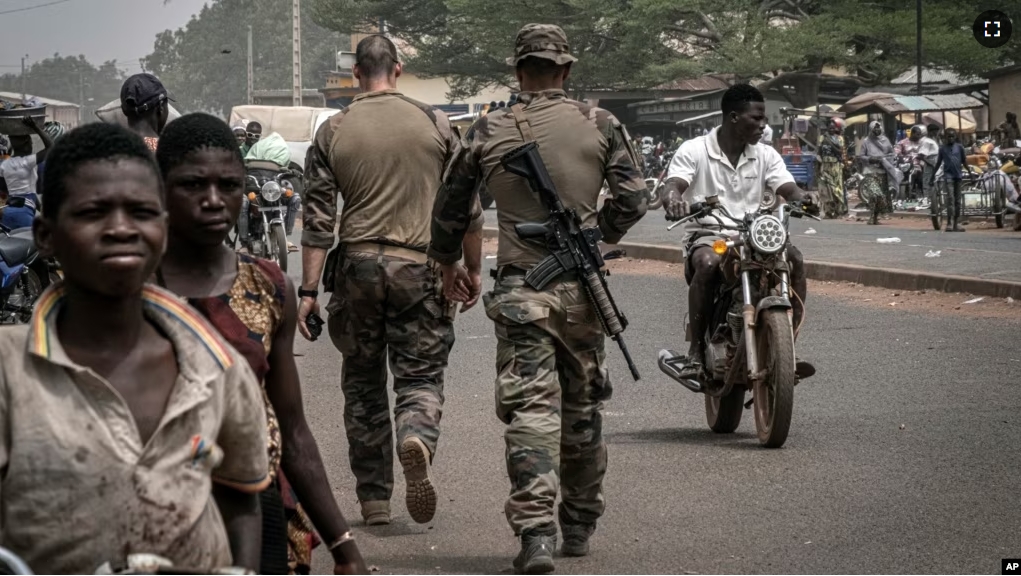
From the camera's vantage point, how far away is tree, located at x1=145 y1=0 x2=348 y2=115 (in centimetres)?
12662

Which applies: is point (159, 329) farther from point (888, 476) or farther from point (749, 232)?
point (749, 232)

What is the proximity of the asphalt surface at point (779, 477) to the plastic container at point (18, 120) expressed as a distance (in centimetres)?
349

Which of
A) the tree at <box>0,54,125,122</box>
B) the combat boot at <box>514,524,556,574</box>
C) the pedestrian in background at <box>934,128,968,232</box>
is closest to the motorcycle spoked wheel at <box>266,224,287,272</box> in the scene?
the combat boot at <box>514,524,556,574</box>

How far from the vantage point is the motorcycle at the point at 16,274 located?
11.0 m

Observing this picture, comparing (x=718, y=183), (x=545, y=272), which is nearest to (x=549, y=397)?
(x=545, y=272)

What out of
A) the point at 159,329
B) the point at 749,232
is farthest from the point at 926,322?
the point at 159,329

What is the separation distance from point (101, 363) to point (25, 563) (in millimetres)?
316

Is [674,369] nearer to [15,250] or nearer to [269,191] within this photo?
[15,250]

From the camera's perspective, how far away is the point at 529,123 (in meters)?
5.49

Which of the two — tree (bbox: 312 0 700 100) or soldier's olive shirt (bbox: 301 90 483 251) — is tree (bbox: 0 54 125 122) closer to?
tree (bbox: 312 0 700 100)

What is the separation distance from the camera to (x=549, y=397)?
5.34m

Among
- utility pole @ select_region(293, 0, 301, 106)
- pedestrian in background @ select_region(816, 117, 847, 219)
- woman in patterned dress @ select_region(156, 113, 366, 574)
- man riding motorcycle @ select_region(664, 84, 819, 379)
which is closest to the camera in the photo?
woman in patterned dress @ select_region(156, 113, 366, 574)

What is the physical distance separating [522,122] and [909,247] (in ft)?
46.0

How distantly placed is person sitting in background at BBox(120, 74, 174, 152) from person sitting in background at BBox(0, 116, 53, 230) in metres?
4.46
